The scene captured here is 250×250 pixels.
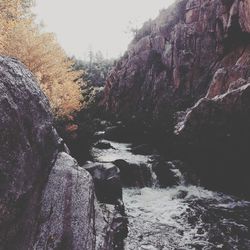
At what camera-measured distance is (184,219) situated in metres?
16.7

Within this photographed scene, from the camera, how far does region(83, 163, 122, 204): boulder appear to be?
50.0ft

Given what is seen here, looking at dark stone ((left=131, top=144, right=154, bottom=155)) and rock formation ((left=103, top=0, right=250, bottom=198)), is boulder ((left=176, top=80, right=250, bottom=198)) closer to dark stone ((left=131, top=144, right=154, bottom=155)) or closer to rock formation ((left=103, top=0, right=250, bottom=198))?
rock formation ((left=103, top=0, right=250, bottom=198))

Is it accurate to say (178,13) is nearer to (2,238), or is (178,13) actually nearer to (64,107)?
(64,107)

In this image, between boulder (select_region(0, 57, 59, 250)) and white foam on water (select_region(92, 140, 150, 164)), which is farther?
white foam on water (select_region(92, 140, 150, 164))

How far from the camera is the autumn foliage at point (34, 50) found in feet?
63.3

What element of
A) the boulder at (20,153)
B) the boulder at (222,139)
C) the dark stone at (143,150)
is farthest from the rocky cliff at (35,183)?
the dark stone at (143,150)

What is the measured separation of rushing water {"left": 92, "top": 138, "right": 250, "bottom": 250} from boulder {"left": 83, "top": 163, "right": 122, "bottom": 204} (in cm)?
185

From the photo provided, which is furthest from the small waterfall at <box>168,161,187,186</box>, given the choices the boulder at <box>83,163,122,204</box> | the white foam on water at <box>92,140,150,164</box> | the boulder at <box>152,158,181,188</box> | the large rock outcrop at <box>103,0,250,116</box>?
the large rock outcrop at <box>103,0,250,116</box>

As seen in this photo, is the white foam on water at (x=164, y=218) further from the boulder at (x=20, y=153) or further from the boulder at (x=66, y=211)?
the boulder at (x=20, y=153)

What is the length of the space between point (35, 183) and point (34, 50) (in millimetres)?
15192

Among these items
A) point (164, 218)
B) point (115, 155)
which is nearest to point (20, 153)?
point (164, 218)

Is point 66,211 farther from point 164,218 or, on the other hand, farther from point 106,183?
point 164,218

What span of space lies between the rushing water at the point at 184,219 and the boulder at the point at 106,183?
6.08 ft

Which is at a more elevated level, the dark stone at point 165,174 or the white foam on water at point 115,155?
the white foam on water at point 115,155
